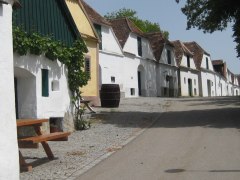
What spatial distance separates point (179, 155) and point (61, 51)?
20.0 feet

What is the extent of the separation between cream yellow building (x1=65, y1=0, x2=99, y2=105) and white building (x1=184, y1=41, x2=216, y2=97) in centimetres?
3312

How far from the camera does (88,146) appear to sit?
12.3 metres

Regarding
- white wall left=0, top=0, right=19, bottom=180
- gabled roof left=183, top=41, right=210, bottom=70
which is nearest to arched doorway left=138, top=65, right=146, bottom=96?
gabled roof left=183, top=41, right=210, bottom=70

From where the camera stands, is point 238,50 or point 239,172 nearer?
point 239,172

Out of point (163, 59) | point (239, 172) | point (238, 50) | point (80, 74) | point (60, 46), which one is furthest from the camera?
point (163, 59)

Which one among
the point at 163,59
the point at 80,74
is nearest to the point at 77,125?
the point at 80,74

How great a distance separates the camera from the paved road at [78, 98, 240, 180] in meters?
8.45

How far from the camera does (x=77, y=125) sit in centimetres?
1603

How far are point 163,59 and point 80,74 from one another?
29.4 meters

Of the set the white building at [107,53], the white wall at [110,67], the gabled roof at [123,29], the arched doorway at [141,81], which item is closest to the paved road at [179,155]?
Answer: the white building at [107,53]

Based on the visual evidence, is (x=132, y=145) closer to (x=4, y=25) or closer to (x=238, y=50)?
(x=4, y=25)

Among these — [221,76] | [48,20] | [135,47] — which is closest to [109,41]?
[135,47]

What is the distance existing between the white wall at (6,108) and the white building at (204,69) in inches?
1954

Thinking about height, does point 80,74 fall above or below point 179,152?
above
